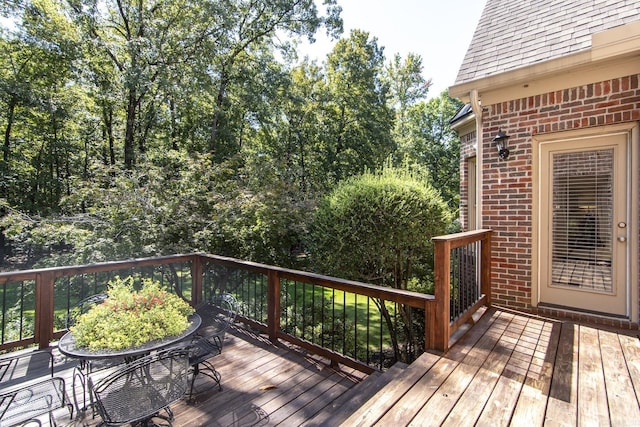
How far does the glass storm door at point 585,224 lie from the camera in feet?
11.3

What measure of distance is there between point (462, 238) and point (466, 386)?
1.39 metres

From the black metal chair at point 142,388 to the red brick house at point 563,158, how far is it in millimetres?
3778

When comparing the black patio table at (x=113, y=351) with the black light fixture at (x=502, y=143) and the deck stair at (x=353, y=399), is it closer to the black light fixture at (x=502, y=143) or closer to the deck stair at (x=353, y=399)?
the deck stair at (x=353, y=399)

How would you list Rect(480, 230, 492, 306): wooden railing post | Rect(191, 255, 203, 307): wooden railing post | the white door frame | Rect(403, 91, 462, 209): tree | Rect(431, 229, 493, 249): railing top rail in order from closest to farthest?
Rect(431, 229, 493, 249): railing top rail → the white door frame → Rect(480, 230, 492, 306): wooden railing post → Rect(191, 255, 203, 307): wooden railing post → Rect(403, 91, 462, 209): tree

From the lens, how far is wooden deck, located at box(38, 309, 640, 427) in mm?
1930

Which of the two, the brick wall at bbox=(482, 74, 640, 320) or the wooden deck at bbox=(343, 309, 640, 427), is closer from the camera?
the wooden deck at bbox=(343, 309, 640, 427)

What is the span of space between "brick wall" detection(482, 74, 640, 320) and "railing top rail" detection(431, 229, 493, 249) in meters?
0.31

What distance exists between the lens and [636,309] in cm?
328

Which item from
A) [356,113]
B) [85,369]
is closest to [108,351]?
[85,369]

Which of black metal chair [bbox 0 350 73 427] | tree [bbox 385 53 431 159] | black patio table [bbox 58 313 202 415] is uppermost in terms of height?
tree [bbox 385 53 431 159]

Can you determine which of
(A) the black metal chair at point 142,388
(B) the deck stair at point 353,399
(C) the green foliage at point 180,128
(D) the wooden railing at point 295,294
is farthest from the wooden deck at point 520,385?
(C) the green foliage at point 180,128

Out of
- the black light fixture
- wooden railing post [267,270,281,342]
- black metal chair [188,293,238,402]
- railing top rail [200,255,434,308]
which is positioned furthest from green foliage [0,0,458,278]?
the black light fixture

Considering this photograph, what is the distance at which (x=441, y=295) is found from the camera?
2666 mm

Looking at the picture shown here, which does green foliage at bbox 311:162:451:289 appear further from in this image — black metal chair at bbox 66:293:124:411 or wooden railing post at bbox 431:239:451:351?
black metal chair at bbox 66:293:124:411
